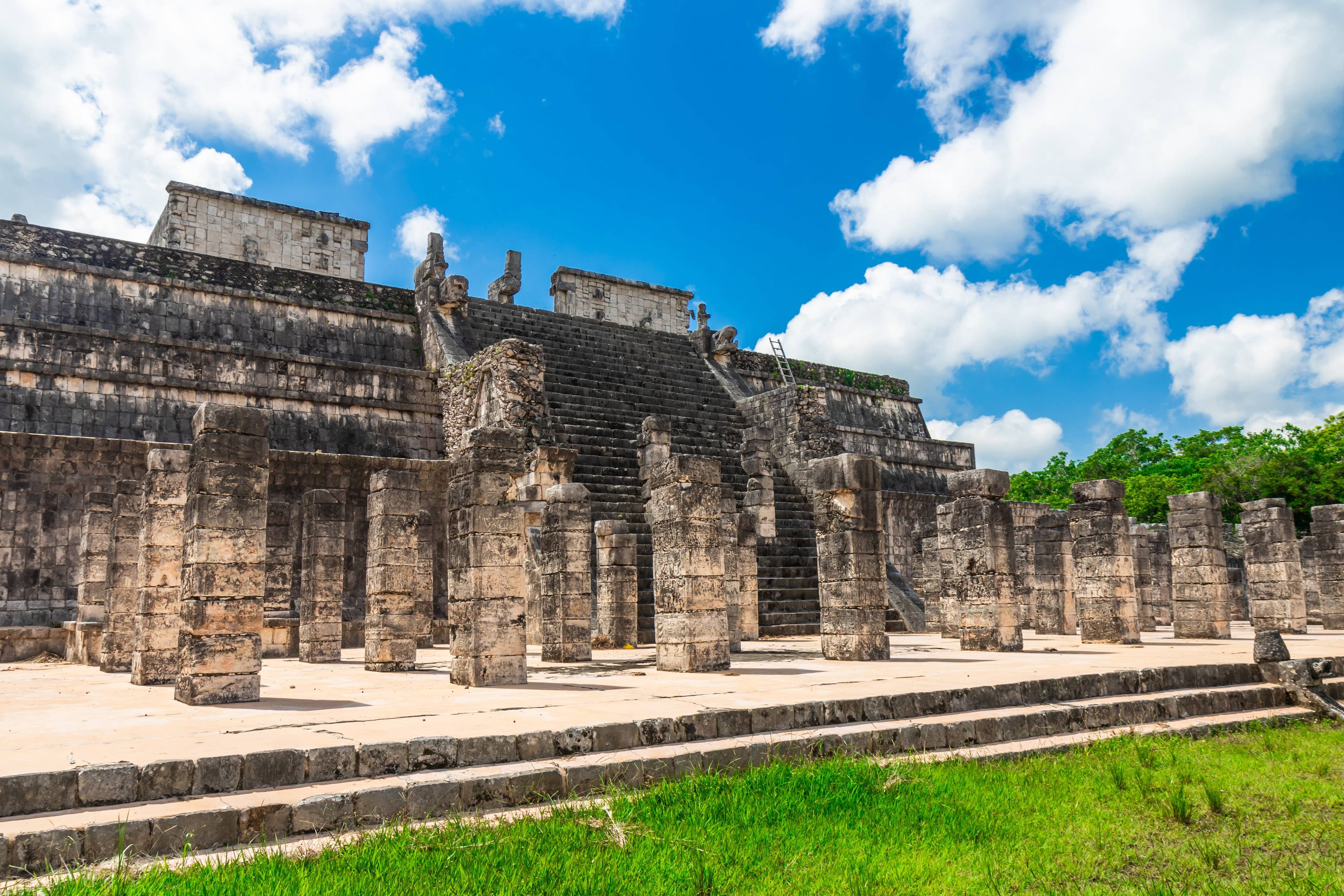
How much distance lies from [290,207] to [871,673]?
24381 mm

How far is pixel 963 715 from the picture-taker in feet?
24.6

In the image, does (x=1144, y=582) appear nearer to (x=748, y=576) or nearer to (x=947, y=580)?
(x=947, y=580)

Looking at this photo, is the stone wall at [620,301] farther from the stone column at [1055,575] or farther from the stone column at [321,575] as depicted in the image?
the stone column at [321,575]

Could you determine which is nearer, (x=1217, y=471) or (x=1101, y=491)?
(x=1101, y=491)

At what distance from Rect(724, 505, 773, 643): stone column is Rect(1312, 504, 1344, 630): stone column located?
12326 millimetres

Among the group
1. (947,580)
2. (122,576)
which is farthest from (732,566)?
(122,576)

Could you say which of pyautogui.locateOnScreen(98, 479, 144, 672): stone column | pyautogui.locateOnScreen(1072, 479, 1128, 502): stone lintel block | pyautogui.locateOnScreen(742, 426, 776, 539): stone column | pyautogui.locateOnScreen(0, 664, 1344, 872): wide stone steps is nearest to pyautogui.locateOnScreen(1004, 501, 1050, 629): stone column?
pyautogui.locateOnScreen(1072, 479, 1128, 502): stone lintel block

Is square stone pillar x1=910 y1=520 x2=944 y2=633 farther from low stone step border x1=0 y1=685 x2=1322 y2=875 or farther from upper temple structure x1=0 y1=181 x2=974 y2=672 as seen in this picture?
low stone step border x1=0 y1=685 x2=1322 y2=875

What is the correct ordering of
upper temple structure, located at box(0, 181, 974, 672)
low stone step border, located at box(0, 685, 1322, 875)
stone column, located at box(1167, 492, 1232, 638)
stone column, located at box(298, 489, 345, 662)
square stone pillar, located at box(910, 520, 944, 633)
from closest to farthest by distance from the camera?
low stone step border, located at box(0, 685, 1322, 875), upper temple structure, located at box(0, 181, 974, 672), stone column, located at box(298, 489, 345, 662), stone column, located at box(1167, 492, 1232, 638), square stone pillar, located at box(910, 520, 944, 633)

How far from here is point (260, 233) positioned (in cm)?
2712

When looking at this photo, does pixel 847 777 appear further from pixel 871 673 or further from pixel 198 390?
pixel 198 390

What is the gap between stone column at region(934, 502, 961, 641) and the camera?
618 inches

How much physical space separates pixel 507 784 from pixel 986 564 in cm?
985

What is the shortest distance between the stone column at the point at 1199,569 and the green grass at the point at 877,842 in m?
10.1
